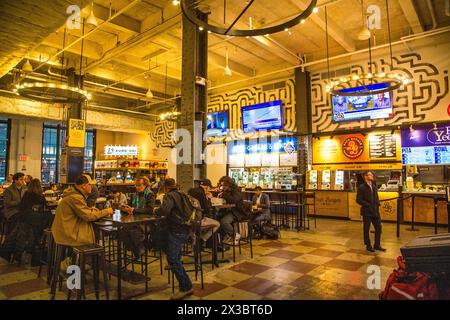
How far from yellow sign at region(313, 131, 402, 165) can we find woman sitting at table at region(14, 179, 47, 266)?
8446 mm

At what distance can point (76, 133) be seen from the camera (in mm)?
10609

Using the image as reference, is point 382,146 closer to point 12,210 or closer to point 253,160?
point 253,160

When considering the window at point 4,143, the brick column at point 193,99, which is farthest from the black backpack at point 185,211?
the window at point 4,143

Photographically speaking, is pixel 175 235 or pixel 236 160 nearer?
pixel 175 235

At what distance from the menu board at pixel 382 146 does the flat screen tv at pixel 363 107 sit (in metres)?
0.62

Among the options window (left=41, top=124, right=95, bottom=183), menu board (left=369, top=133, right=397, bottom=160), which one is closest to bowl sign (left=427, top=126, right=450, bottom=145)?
menu board (left=369, top=133, right=397, bottom=160)

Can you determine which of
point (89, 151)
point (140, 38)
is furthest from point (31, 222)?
point (89, 151)

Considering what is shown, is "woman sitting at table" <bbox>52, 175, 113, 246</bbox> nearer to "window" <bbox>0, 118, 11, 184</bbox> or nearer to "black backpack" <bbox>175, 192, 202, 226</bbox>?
"black backpack" <bbox>175, 192, 202, 226</bbox>

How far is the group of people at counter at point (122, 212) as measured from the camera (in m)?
3.59

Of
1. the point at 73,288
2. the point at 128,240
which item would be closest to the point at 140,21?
the point at 128,240

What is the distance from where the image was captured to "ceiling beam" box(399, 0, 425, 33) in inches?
288

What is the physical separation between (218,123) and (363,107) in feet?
19.3

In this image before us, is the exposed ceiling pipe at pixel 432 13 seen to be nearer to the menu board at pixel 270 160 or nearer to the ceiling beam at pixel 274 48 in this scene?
the ceiling beam at pixel 274 48
